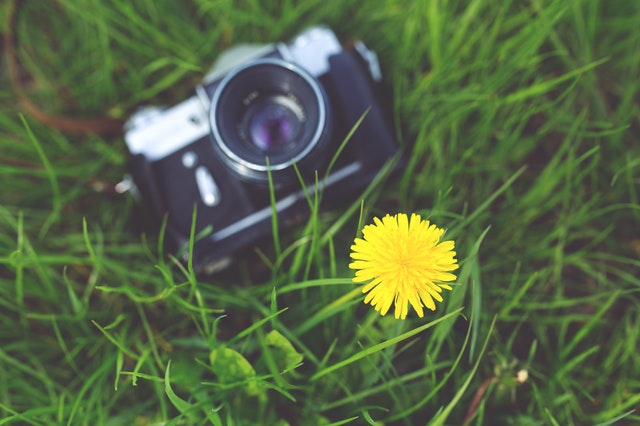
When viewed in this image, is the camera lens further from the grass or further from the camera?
the grass

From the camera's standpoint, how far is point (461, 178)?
1.02m

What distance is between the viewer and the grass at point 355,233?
82 cm

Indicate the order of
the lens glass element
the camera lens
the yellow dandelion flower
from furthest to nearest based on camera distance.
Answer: the lens glass element → the camera lens → the yellow dandelion flower

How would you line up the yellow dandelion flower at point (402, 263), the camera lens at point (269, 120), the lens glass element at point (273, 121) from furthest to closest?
the lens glass element at point (273, 121) → the camera lens at point (269, 120) → the yellow dandelion flower at point (402, 263)

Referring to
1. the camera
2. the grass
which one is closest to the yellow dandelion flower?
the grass

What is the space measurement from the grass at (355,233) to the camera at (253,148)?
0.06 metres

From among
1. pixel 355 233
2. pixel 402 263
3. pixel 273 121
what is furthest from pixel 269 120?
pixel 402 263

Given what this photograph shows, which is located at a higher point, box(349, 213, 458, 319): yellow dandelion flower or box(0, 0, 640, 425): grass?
box(0, 0, 640, 425): grass

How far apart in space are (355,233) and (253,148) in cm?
24

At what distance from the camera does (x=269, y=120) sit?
897 millimetres

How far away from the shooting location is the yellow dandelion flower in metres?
0.61

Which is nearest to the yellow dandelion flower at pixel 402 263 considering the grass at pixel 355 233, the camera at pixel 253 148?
the grass at pixel 355 233

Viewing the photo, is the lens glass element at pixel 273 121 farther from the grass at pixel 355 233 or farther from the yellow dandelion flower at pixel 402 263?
the yellow dandelion flower at pixel 402 263

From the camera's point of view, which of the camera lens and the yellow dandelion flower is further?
the camera lens
